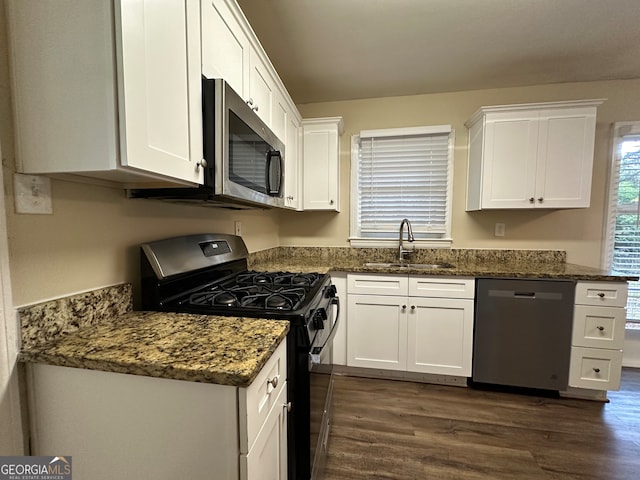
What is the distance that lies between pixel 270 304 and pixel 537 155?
2.35 metres

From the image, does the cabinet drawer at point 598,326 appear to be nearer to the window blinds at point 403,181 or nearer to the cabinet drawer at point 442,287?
the cabinet drawer at point 442,287

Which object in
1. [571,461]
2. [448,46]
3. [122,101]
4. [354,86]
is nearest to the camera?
[122,101]

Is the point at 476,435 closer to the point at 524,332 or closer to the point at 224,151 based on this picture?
the point at 524,332

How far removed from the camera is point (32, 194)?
30.7 inches

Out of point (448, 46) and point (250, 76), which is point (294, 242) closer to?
point (250, 76)

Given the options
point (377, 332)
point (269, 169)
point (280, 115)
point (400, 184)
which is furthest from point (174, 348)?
point (400, 184)

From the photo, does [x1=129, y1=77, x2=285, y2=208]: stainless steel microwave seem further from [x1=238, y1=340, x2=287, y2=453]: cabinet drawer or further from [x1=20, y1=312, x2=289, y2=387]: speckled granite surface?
[x1=238, y1=340, x2=287, y2=453]: cabinet drawer

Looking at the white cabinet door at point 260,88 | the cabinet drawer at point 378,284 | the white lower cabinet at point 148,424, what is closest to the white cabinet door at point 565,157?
the cabinet drawer at point 378,284

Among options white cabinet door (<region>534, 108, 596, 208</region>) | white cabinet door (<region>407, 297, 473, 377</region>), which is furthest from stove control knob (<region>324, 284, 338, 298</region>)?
white cabinet door (<region>534, 108, 596, 208</region>)

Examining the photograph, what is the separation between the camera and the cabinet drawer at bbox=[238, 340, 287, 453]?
0.67 m

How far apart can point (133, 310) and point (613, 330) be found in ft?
9.42

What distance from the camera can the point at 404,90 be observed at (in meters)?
2.55

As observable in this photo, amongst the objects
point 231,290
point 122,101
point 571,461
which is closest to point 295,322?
point 231,290

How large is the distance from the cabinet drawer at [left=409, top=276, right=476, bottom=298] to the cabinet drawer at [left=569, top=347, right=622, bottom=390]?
0.80 m
